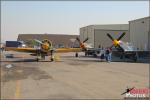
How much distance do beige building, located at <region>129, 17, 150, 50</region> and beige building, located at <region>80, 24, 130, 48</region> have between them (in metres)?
23.4

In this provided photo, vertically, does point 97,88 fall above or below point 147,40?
below

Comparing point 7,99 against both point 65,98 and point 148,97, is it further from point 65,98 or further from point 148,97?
point 148,97

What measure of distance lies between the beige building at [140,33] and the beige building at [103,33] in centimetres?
2337

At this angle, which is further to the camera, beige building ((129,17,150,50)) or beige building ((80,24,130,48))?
beige building ((80,24,130,48))

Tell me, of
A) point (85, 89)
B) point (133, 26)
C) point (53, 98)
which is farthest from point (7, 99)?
point (133, 26)

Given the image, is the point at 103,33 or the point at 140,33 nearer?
the point at 140,33

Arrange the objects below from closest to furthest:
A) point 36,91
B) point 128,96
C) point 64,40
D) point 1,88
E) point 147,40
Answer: point 128,96, point 36,91, point 1,88, point 147,40, point 64,40

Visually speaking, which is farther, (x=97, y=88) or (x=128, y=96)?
(x=97, y=88)

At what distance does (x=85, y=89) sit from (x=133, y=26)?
44.6m

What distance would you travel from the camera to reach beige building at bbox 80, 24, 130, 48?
82000mm

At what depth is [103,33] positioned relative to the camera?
8338cm

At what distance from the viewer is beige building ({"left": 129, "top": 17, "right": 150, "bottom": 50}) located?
161 feet

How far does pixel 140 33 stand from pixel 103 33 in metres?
31.3

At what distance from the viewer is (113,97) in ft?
36.2
